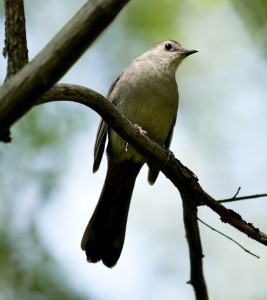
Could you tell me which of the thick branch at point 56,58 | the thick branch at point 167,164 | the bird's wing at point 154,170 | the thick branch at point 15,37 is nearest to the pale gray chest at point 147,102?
the bird's wing at point 154,170

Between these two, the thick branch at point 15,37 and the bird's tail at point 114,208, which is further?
the bird's tail at point 114,208

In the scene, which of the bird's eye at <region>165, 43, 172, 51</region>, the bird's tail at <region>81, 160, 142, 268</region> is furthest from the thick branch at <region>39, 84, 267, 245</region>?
the bird's eye at <region>165, 43, 172, 51</region>

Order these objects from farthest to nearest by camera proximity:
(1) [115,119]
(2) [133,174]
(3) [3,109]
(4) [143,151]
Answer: (2) [133,174] → (4) [143,151] → (1) [115,119] → (3) [3,109]

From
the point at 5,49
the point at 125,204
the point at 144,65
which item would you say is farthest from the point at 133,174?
the point at 5,49

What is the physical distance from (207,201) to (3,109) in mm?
2387

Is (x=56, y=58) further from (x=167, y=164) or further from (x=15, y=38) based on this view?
(x=167, y=164)

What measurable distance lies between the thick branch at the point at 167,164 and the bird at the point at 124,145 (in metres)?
1.50

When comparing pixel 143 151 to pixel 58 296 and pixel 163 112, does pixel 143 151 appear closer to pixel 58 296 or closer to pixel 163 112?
pixel 163 112

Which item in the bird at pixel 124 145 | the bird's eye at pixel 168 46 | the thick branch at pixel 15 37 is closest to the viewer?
the thick branch at pixel 15 37

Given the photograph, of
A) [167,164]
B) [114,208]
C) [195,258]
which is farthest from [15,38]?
[114,208]

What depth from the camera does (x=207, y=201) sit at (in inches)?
175

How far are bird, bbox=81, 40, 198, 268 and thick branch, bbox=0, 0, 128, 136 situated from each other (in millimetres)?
3380

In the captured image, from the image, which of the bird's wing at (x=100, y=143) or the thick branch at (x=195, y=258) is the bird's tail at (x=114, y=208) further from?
the thick branch at (x=195, y=258)

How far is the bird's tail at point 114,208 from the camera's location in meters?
6.09
